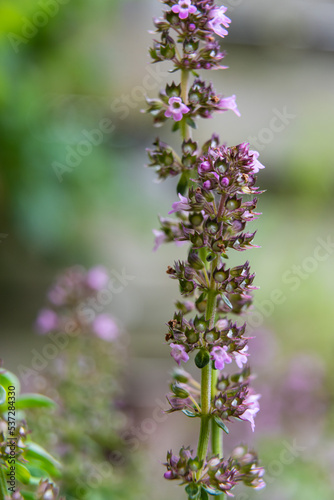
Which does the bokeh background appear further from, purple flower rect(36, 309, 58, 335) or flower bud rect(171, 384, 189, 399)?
flower bud rect(171, 384, 189, 399)

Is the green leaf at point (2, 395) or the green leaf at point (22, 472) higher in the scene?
the green leaf at point (2, 395)

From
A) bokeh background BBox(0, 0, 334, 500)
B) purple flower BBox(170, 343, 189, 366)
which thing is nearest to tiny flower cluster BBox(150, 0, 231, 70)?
purple flower BBox(170, 343, 189, 366)

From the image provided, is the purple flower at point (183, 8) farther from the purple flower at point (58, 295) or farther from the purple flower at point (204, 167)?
the purple flower at point (58, 295)

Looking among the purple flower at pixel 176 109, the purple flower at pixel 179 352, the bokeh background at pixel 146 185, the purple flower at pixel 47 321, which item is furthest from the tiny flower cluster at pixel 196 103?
the bokeh background at pixel 146 185

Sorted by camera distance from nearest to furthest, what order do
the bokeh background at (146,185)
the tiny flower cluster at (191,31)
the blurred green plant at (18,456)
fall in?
the blurred green plant at (18,456) → the tiny flower cluster at (191,31) → the bokeh background at (146,185)

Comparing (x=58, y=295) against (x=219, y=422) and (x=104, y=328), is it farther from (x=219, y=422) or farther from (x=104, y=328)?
(x=219, y=422)

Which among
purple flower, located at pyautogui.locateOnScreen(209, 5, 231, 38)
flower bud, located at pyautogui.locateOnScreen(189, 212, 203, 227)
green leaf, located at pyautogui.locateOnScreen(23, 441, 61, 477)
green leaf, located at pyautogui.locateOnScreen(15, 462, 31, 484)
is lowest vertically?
green leaf, located at pyautogui.locateOnScreen(15, 462, 31, 484)

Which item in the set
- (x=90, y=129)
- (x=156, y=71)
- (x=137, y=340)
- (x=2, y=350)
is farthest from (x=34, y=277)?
(x=156, y=71)

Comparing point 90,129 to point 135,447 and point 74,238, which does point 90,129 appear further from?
point 135,447
